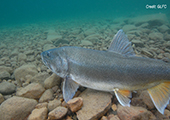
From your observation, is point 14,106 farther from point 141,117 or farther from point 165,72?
point 165,72

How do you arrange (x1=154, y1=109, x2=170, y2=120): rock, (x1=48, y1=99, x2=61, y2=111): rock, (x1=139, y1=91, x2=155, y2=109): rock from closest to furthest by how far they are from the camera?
(x1=154, y1=109, x2=170, y2=120): rock < (x1=139, y1=91, x2=155, y2=109): rock < (x1=48, y1=99, x2=61, y2=111): rock

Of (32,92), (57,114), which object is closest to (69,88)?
(57,114)

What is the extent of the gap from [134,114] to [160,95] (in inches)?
31.7

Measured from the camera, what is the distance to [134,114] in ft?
6.75

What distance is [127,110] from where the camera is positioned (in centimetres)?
218

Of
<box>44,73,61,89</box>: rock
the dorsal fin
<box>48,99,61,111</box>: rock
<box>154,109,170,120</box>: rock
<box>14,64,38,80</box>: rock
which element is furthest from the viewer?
<box>14,64,38,80</box>: rock

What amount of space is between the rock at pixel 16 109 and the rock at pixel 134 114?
211 cm

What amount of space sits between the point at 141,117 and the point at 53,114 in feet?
5.76

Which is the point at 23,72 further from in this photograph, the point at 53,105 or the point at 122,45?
the point at 122,45

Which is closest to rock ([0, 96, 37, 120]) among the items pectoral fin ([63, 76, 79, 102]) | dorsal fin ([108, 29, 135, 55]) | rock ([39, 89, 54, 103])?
rock ([39, 89, 54, 103])

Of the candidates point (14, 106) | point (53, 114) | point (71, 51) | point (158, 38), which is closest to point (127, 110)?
point (53, 114)

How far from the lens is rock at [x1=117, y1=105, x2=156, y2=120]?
2.04 meters

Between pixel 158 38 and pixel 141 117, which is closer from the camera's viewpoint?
pixel 141 117

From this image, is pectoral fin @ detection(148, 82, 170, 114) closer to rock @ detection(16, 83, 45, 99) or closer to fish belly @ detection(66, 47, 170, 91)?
fish belly @ detection(66, 47, 170, 91)
